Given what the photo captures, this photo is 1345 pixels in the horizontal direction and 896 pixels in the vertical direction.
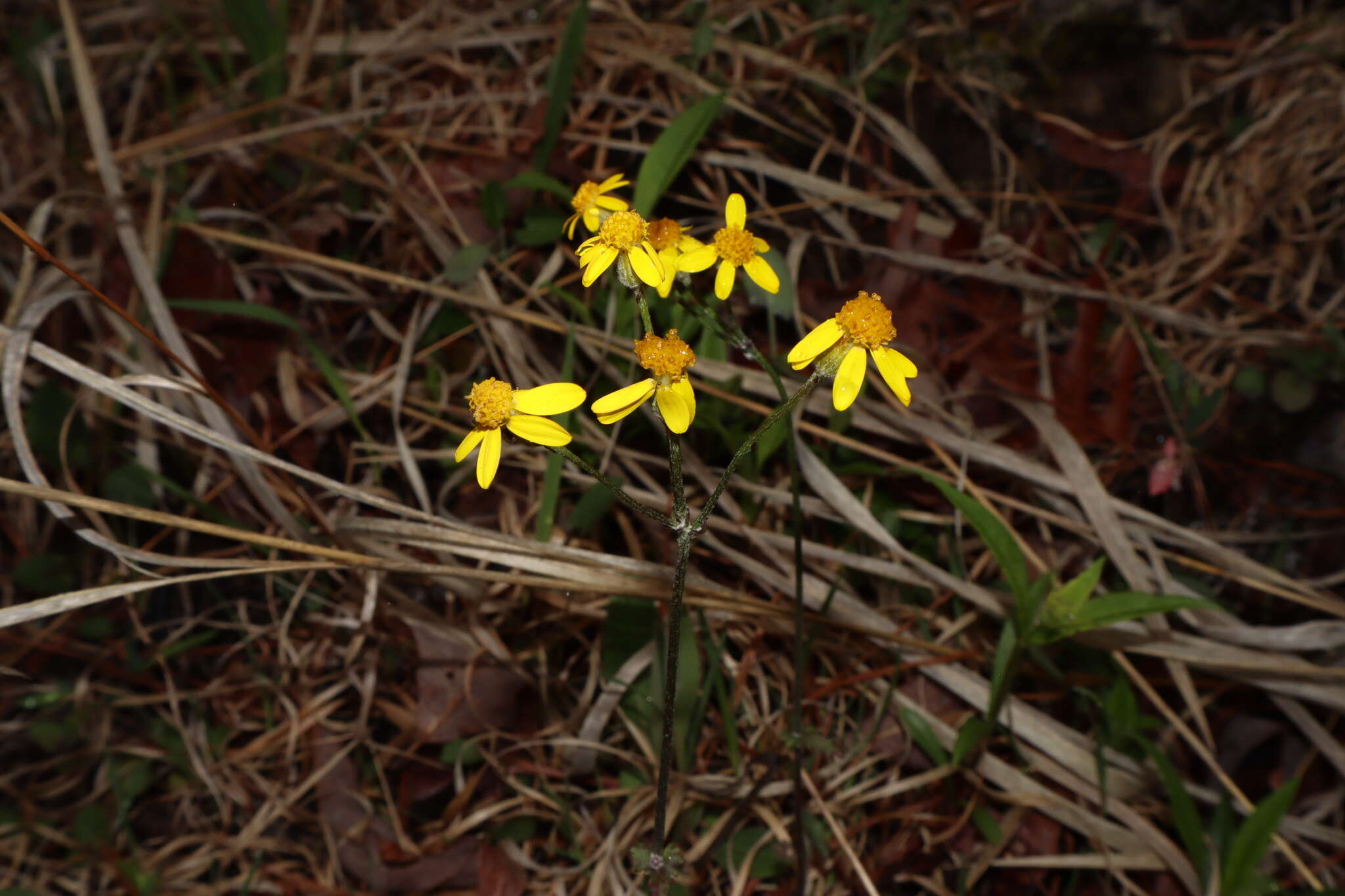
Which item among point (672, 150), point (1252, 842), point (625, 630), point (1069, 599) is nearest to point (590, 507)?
point (625, 630)

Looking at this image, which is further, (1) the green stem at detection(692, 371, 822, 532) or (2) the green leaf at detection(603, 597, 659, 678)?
(2) the green leaf at detection(603, 597, 659, 678)


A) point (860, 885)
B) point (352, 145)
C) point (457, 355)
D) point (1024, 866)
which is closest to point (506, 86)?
point (352, 145)

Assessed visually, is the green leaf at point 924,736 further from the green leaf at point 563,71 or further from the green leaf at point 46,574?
the green leaf at point 46,574

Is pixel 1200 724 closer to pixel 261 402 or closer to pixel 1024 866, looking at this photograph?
pixel 1024 866

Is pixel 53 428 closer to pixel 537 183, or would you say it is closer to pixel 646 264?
pixel 537 183

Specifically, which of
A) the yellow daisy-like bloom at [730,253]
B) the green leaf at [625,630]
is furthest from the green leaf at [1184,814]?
the yellow daisy-like bloom at [730,253]

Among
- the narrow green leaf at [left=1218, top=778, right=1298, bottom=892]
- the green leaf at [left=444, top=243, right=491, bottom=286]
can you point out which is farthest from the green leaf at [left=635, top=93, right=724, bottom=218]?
the narrow green leaf at [left=1218, top=778, right=1298, bottom=892]

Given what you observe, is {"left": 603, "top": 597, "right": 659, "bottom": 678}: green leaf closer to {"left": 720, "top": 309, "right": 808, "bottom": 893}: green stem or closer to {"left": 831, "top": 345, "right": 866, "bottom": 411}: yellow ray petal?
{"left": 720, "top": 309, "right": 808, "bottom": 893}: green stem
